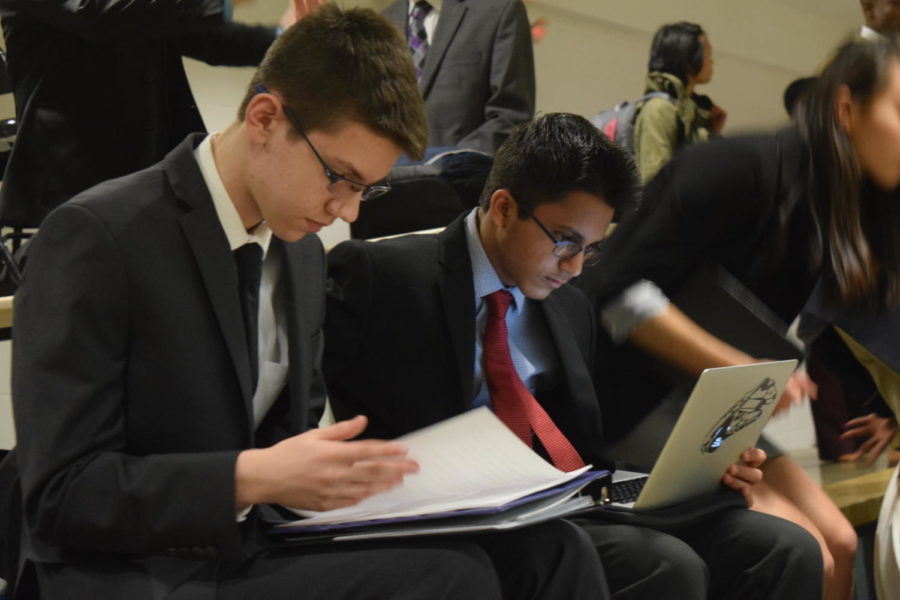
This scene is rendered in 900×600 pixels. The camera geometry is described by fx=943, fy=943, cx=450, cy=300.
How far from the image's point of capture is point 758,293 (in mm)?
1818

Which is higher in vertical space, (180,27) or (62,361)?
(180,27)

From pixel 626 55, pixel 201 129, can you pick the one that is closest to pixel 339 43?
pixel 201 129

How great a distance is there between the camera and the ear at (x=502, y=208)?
1.87m

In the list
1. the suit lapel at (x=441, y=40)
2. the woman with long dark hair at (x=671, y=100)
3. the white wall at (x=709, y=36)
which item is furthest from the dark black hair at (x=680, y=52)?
the white wall at (x=709, y=36)

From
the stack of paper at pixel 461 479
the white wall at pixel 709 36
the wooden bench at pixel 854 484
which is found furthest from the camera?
the white wall at pixel 709 36

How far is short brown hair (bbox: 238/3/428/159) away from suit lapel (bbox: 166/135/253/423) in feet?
0.45

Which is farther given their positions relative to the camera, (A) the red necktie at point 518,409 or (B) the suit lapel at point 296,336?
(A) the red necktie at point 518,409

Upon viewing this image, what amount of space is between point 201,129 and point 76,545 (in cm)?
117

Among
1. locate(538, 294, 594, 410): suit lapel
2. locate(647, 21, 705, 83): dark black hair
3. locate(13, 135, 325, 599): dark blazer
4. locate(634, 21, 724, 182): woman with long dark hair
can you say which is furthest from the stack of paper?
locate(647, 21, 705, 83): dark black hair

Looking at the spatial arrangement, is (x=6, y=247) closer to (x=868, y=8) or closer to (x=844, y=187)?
(x=844, y=187)

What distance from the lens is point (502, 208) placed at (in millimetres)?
1879

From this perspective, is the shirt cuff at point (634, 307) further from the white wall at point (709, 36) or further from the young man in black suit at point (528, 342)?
the white wall at point (709, 36)

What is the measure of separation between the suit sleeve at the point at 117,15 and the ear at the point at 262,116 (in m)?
0.66

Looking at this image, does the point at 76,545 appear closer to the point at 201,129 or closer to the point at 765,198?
the point at 201,129
